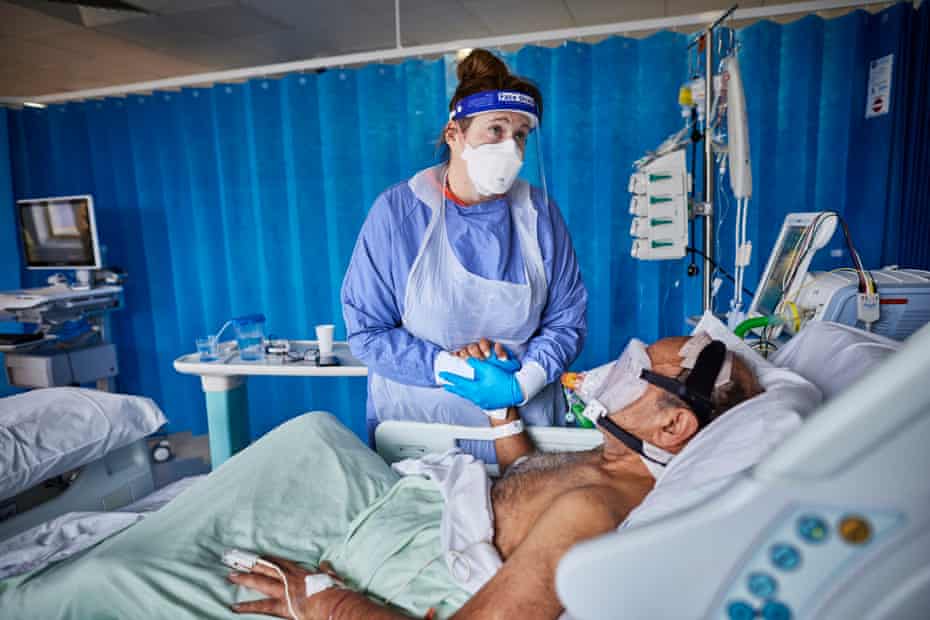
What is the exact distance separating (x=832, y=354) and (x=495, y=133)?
0.99 metres

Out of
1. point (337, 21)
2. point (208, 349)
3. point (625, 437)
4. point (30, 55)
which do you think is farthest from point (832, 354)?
point (30, 55)

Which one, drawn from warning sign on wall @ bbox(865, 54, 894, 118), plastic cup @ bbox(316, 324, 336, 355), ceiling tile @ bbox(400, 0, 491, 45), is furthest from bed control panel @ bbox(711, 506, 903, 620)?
ceiling tile @ bbox(400, 0, 491, 45)

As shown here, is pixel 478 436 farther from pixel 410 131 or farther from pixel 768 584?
pixel 410 131

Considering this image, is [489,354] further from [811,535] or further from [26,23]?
[26,23]

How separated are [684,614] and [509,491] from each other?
71 cm

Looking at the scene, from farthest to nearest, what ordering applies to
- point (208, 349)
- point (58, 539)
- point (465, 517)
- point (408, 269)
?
1. point (208, 349)
2. point (408, 269)
3. point (58, 539)
4. point (465, 517)

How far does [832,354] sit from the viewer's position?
1.13m

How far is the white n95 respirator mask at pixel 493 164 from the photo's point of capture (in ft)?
5.25

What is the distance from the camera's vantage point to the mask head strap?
105cm

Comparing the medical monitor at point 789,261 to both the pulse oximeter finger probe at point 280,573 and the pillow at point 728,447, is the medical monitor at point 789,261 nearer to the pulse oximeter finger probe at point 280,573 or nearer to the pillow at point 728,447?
the pillow at point 728,447

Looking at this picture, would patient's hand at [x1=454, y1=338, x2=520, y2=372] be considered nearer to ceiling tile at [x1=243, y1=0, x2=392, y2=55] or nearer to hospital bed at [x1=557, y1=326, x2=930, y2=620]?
hospital bed at [x1=557, y1=326, x2=930, y2=620]

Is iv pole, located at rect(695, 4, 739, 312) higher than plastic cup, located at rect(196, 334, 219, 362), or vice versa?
iv pole, located at rect(695, 4, 739, 312)

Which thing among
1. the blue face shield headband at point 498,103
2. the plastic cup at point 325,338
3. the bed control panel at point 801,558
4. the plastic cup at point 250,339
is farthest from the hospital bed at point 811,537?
the plastic cup at point 250,339

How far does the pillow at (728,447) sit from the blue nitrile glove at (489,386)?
0.63 m
